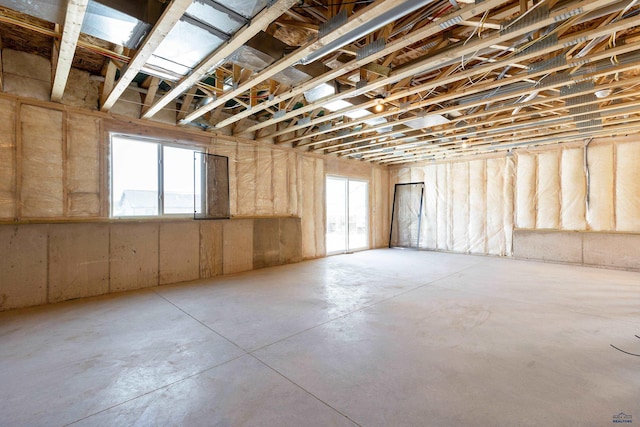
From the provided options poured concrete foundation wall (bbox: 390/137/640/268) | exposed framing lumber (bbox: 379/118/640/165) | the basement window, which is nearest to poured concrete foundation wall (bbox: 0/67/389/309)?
the basement window

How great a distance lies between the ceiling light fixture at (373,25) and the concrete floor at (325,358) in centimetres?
250

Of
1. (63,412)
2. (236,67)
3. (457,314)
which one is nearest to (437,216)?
(457,314)

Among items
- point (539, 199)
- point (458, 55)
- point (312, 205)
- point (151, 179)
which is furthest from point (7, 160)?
point (539, 199)

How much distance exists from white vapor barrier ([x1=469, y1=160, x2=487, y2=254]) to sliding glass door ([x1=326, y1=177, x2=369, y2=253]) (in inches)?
107

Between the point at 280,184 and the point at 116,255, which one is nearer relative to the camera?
the point at 116,255

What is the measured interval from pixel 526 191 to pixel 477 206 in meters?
1.06

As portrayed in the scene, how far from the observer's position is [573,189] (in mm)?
5855

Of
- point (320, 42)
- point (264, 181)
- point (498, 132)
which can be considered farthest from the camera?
point (264, 181)

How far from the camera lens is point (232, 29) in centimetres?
217

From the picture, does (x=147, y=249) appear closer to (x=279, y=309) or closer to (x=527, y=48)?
(x=279, y=309)

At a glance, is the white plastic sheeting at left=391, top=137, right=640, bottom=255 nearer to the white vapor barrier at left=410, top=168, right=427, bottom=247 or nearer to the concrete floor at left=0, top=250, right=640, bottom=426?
the white vapor barrier at left=410, top=168, right=427, bottom=247

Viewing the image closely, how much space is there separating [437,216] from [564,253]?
9.18ft

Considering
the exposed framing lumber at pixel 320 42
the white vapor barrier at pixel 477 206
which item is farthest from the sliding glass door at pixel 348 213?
the exposed framing lumber at pixel 320 42

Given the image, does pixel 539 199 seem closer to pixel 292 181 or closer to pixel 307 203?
pixel 307 203
